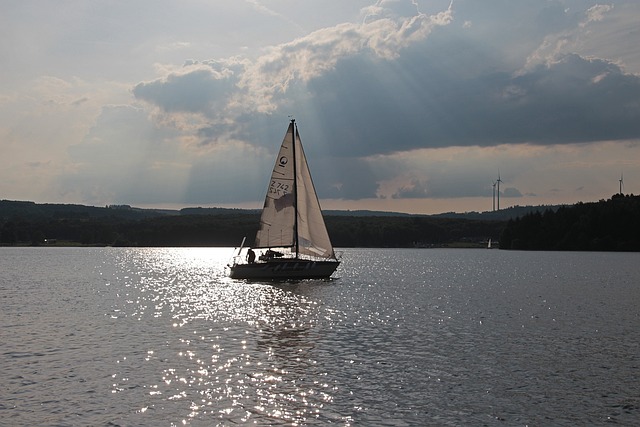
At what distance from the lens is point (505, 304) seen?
76188 millimetres

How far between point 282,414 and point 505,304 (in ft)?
172

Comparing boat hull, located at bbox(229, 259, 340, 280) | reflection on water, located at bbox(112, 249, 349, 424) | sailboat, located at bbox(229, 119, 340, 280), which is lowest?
reflection on water, located at bbox(112, 249, 349, 424)

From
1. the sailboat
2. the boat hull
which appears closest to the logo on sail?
the sailboat

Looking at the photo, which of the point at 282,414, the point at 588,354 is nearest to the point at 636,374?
the point at 588,354

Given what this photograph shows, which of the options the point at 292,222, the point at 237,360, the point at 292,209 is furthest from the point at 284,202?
the point at 237,360

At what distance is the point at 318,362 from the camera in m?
39.0

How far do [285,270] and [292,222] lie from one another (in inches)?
246

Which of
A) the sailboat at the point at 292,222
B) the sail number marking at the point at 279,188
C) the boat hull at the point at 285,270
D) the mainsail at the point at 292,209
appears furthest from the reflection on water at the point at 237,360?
the sail number marking at the point at 279,188

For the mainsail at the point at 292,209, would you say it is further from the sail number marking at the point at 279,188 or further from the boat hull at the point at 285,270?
the boat hull at the point at 285,270

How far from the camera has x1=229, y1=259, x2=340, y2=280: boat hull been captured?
8981 cm

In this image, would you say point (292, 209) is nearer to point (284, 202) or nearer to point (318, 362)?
point (284, 202)

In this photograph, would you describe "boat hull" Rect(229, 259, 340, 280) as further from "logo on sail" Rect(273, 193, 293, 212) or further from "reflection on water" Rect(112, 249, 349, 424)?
"reflection on water" Rect(112, 249, 349, 424)

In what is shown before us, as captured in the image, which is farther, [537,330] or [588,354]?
[537,330]

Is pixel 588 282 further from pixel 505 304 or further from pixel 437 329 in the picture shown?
pixel 437 329
